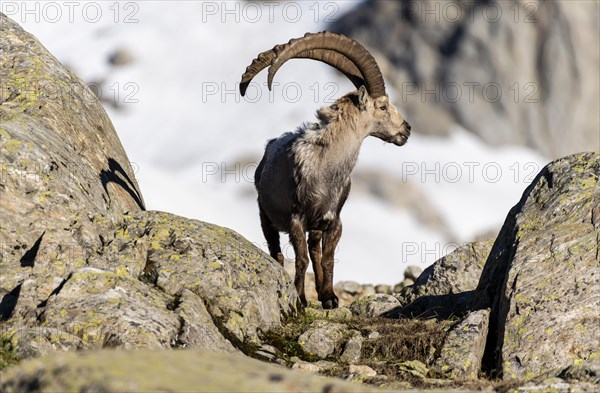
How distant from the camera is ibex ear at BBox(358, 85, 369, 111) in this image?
16.3 meters

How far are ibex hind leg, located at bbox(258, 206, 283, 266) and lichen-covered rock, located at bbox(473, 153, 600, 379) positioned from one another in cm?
585

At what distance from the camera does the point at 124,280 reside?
10.4 meters

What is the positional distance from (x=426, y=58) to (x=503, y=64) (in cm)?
843

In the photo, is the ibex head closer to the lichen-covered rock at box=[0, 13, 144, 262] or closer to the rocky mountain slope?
the lichen-covered rock at box=[0, 13, 144, 262]

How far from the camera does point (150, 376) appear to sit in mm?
5641

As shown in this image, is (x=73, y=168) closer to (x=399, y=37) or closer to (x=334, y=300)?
(x=334, y=300)

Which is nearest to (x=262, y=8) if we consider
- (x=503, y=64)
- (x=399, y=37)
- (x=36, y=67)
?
(x=399, y=37)

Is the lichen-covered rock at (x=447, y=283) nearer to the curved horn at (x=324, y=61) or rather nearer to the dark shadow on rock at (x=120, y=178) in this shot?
the curved horn at (x=324, y=61)

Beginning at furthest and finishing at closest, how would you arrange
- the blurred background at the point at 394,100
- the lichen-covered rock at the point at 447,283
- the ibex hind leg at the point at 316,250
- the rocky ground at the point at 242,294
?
the blurred background at the point at 394,100 → the ibex hind leg at the point at 316,250 → the lichen-covered rock at the point at 447,283 → the rocky ground at the point at 242,294

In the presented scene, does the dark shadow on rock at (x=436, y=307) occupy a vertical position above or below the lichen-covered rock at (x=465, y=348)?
above

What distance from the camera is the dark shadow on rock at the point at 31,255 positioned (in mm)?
10633

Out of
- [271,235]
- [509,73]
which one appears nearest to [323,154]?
[271,235]

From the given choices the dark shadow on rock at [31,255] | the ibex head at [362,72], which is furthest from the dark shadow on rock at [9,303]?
the ibex head at [362,72]

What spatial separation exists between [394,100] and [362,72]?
273ft
